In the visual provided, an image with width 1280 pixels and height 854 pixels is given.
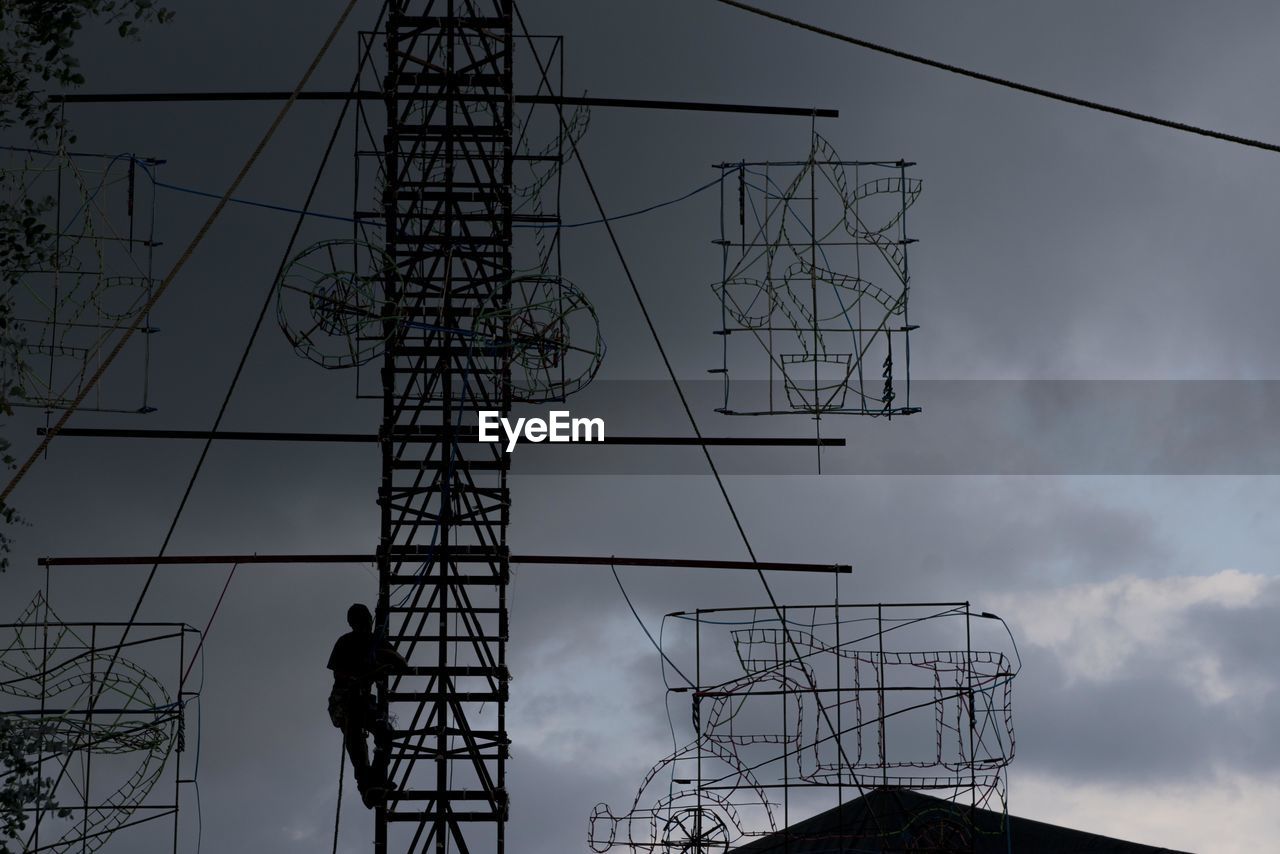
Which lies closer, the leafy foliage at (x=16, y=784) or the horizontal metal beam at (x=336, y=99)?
the leafy foliage at (x=16, y=784)

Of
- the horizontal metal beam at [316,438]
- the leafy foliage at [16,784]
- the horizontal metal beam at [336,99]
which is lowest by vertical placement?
the leafy foliage at [16,784]

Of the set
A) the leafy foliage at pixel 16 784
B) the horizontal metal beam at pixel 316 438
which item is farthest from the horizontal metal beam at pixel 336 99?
the leafy foliage at pixel 16 784

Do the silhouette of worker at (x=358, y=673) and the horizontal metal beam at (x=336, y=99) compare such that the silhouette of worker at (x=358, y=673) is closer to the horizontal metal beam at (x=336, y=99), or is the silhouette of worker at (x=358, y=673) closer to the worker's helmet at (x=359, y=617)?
the worker's helmet at (x=359, y=617)

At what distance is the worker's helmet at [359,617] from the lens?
A: 16469 millimetres

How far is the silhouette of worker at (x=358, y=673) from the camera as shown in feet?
54.1

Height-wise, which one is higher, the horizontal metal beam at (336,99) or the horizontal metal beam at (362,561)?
the horizontal metal beam at (336,99)

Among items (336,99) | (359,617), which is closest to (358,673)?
(359,617)

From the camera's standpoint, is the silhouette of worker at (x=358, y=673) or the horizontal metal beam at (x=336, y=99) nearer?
the silhouette of worker at (x=358, y=673)

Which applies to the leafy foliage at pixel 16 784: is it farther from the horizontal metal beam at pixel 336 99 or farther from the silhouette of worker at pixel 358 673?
the horizontal metal beam at pixel 336 99

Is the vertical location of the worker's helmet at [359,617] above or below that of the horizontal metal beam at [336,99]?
below

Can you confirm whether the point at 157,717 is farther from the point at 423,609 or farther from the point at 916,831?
the point at 916,831

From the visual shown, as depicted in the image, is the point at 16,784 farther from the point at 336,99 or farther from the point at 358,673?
the point at 336,99

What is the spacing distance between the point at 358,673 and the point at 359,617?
54 centimetres

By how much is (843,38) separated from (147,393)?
9.84 meters
